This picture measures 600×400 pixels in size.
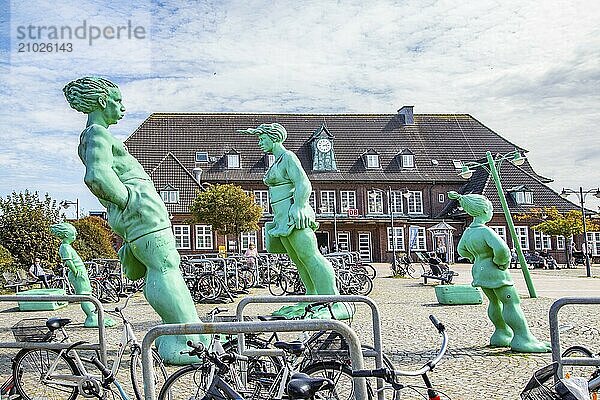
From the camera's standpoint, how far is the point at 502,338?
27.4 ft

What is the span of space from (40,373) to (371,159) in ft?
153

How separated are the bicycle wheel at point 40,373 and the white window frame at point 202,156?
147 feet

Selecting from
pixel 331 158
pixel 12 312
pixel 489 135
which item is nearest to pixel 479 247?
pixel 12 312

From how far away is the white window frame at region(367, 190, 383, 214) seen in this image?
5053 centimetres

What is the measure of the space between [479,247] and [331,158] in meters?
43.1

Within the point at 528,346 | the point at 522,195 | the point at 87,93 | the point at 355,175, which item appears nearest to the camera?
the point at 87,93

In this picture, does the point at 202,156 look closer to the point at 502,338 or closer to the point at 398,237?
the point at 398,237

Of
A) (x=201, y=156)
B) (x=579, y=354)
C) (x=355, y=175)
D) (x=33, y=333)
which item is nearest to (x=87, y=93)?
(x=33, y=333)

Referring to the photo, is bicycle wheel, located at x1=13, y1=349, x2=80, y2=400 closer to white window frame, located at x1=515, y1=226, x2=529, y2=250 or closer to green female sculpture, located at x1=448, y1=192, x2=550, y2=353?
green female sculpture, located at x1=448, y1=192, x2=550, y2=353

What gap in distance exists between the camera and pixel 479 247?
812 cm

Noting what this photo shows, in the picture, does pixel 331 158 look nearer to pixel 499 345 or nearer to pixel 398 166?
pixel 398 166

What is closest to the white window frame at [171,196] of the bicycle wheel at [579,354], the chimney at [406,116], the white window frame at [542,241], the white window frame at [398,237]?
the white window frame at [398,237]

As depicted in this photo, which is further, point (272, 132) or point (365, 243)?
point (365, 243)

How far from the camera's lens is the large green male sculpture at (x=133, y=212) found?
22.4 ft
